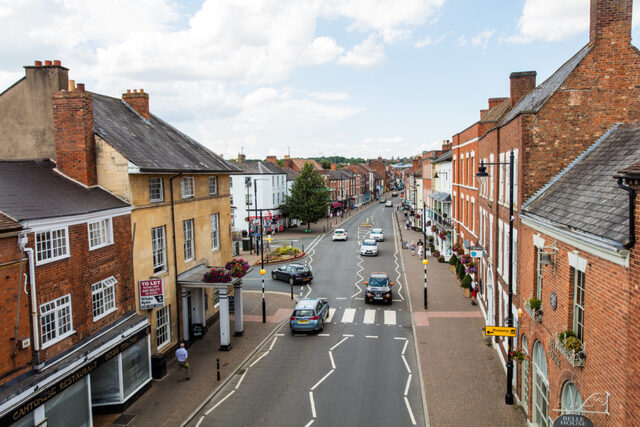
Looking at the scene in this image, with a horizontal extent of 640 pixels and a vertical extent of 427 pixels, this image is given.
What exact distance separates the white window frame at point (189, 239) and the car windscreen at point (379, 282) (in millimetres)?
12260

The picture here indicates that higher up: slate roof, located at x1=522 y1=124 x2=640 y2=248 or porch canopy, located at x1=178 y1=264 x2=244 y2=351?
slate roof, located at x1=522 y1=124 x2=640 y2=248

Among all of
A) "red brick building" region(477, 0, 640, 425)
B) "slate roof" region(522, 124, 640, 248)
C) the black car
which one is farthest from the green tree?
"slate roof" region(522, 124, 640, 248)

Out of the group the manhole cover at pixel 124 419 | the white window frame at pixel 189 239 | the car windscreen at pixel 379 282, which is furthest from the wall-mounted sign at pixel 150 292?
the car windscreen at pixel 379 282

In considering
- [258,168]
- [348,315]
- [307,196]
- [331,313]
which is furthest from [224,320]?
[258,168]

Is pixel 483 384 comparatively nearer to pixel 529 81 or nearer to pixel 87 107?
pixel 529 81

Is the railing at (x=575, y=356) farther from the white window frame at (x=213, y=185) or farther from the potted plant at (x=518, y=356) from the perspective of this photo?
the white window frame at (x=213, y=185)

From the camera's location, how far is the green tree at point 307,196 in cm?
6291

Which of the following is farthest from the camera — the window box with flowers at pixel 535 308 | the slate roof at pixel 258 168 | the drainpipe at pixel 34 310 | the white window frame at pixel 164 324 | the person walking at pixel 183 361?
the slate roof at pixel 258 168

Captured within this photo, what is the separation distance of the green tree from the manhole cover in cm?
4825

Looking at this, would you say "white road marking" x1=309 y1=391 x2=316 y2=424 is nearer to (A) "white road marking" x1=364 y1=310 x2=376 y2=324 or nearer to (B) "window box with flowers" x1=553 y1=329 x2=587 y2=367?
(B) "window box with flowers" x1=553 y1=329 x2=587 y2=367

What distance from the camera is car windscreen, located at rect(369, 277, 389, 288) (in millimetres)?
29188

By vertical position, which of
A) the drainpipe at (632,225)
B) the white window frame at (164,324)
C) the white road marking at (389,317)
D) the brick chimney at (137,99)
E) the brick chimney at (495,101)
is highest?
→ the brick chimney at (495,101)

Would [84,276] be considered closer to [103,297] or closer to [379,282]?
[103,297]

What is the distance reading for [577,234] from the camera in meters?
9.23
